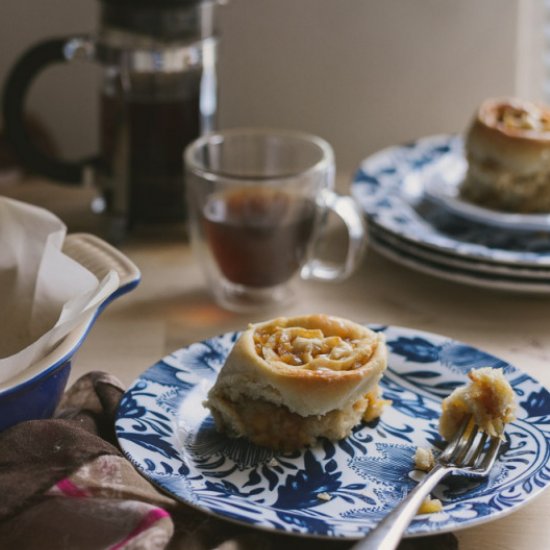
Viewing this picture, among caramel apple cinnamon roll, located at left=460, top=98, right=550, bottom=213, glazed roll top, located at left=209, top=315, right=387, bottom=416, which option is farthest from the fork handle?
caramel apple cinnamon roll, located at left=460, top=98, right=550, bottom=213

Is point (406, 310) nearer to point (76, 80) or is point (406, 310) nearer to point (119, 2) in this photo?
point (119, 2)

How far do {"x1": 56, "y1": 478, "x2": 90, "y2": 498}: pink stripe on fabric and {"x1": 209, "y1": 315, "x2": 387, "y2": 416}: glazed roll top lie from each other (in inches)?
6.3

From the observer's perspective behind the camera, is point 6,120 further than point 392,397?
Yes

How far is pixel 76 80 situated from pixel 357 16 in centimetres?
45

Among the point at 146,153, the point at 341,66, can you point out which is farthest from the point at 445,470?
the point at 341,66

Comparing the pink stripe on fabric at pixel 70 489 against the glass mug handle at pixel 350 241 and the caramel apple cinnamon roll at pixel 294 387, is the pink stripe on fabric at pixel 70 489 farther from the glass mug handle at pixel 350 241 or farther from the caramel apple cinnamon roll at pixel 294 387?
the glass mug handle at pixel 350 241

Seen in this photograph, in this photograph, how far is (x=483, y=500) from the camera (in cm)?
78

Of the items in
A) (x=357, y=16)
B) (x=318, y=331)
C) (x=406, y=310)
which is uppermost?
(x=357, y=16)

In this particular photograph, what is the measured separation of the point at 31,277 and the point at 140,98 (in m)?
0.45

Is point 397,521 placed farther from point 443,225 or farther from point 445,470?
point 443,225

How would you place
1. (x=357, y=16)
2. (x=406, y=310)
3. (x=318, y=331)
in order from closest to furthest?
(x=318, y=331), (x=406, y=310), (x=357, y=16)

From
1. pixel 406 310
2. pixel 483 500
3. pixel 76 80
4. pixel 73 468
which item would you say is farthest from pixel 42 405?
pixel 76 80

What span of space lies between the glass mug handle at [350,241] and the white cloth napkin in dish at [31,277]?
1.25 feet

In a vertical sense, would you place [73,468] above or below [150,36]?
below
